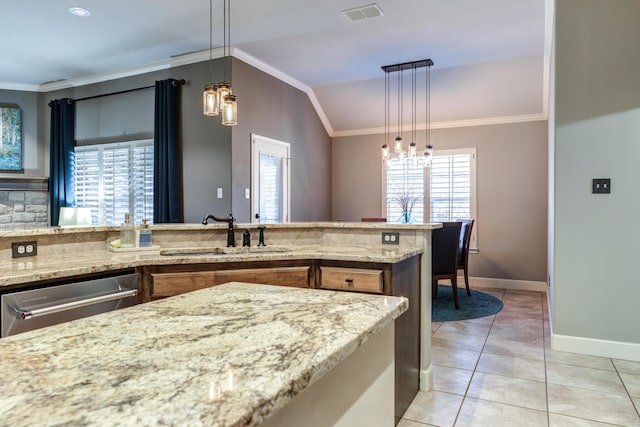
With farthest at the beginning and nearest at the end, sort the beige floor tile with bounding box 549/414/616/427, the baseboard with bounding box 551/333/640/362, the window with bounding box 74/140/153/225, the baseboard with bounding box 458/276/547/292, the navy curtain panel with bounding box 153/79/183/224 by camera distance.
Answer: the baseboard with bounding box 458/276/547/292
the window with bounding box 74/140/153/225
the navy curtain panel with bounding box 153/79/183/224
the baseboard with bounding box 551/333/640/362
the beige floor tile with bounding box 549/414/616/427

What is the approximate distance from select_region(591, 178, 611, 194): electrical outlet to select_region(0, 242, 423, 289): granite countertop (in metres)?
1.57

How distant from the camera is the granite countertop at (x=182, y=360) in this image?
57cm

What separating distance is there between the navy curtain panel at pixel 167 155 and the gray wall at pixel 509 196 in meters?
3.68

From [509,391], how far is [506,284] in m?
3.66

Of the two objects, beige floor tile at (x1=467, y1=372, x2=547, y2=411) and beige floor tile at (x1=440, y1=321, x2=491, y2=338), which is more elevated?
beige floor tile at (x1=440, y1=321, x2=491, y2=338)

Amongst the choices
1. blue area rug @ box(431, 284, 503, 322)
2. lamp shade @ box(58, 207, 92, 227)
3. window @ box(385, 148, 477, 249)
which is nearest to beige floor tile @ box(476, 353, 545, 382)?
blue area rug @ box(431, 284, 503, 322)

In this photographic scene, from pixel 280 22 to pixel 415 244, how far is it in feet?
8.43

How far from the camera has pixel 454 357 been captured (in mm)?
3264

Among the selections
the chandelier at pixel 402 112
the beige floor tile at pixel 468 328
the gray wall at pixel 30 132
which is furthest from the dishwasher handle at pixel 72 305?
the gray wall at pixel 30 132

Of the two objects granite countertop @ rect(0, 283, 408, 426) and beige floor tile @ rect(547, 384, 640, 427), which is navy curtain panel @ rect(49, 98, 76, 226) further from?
beige floor tile @ rect(547, 384, 640, 427)

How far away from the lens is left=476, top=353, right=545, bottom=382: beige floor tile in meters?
2.90

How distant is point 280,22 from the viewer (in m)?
3.98

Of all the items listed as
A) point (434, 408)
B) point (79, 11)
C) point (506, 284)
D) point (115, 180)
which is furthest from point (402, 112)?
point (434, 408)

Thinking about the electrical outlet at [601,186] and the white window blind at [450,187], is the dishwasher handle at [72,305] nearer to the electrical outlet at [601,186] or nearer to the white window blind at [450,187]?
the electrical outlet at [601,186]
